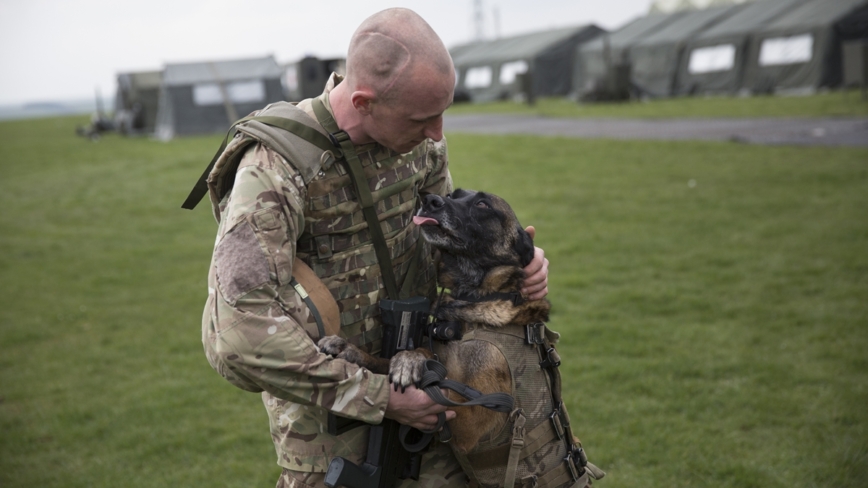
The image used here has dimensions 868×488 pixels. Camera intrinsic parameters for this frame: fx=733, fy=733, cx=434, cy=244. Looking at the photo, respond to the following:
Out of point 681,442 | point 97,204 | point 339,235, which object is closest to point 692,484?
point 681,442

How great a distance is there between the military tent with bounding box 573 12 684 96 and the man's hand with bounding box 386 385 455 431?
31.7 m

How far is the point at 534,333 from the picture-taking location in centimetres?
307

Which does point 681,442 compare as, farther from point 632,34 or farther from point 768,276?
point 632,34

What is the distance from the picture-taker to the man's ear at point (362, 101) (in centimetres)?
248

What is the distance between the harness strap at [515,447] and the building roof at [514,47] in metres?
35.8

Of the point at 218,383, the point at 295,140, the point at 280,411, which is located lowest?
the point at 218,383

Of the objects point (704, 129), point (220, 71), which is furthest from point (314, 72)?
point (220, 71)

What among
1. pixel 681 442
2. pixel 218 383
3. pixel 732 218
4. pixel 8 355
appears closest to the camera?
pixel 681 442

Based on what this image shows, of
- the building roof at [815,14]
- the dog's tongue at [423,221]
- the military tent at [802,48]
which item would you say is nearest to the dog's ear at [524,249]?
the dog's tongue at [423,221]

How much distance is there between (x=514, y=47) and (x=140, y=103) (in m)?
20.0

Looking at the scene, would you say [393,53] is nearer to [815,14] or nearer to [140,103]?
[815,14]

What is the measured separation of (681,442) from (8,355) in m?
6.41

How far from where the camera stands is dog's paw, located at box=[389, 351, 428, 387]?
259 cm

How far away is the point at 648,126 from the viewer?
62.6ft
